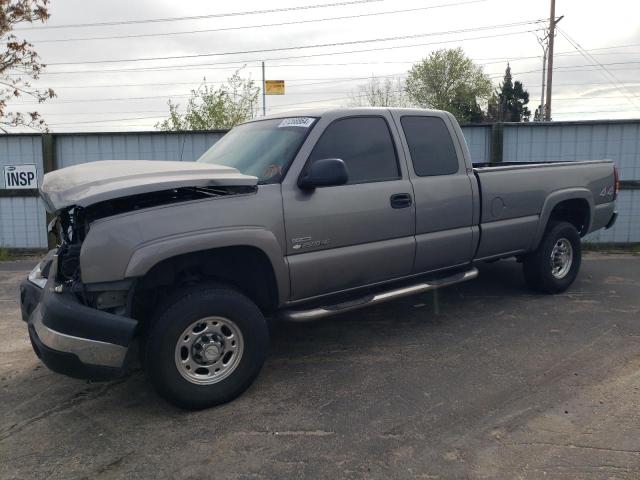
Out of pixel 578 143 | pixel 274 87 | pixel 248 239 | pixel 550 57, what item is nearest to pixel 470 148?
pixel 578 143

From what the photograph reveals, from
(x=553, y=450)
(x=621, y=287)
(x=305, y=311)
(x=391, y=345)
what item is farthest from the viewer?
(x=621, y=287)

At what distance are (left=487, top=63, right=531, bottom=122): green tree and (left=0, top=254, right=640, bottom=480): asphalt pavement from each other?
57482 mm

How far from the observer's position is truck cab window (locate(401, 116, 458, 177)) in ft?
15.7

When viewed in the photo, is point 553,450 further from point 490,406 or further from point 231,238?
point 231,238

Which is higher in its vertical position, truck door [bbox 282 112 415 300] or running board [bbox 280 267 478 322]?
truck door [bbox 282 112 415 300]

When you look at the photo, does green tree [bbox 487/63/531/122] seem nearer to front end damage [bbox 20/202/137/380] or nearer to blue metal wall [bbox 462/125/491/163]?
blue metal wall [bbox 462/125/491/163]

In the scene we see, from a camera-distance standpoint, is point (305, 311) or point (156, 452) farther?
point (305, 311)

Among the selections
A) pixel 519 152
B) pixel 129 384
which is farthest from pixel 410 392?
pixel 519 152

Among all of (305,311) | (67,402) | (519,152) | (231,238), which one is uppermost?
(519,152)

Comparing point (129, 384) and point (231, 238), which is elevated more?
point (231, 238)

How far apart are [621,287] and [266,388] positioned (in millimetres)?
4895

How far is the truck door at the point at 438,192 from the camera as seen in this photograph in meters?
4.70

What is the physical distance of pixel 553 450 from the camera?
3.00m

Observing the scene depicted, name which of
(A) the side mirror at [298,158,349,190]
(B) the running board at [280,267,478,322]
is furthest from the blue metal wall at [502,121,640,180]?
(A) the side mirror at [298,158,349,190]
